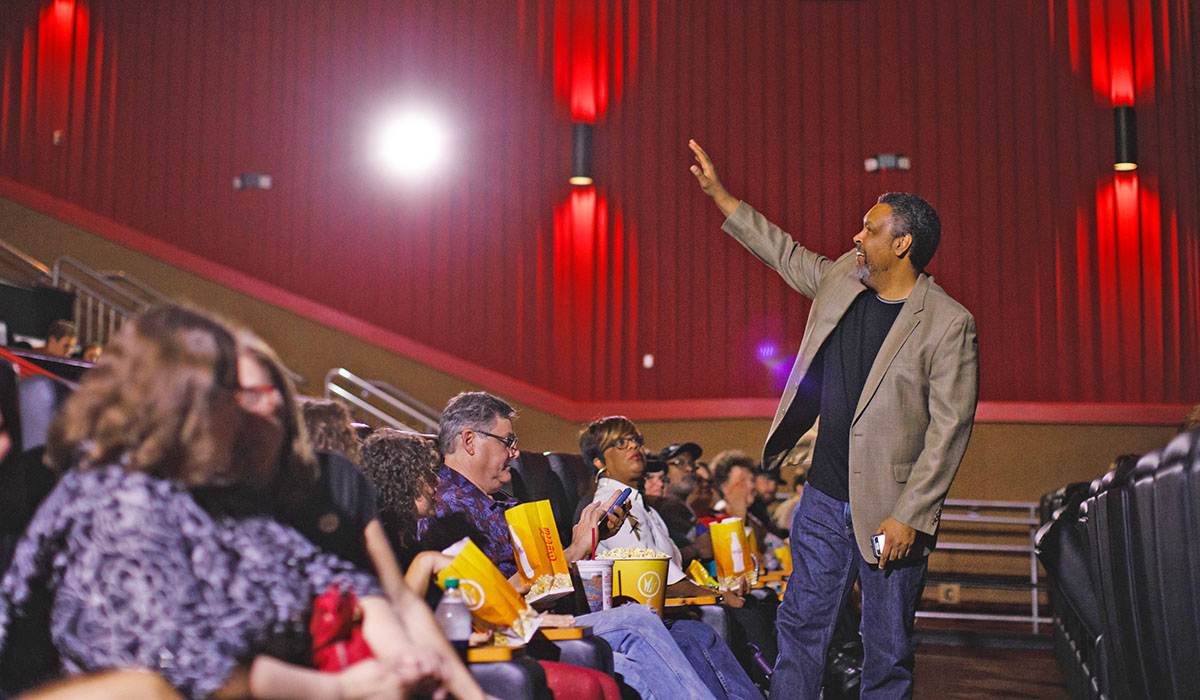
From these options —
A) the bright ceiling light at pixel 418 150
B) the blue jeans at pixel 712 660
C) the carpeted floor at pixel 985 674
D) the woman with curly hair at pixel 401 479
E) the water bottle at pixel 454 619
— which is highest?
the bright ceiling light at pixel 418 150

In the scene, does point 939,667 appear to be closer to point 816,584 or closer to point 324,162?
point 816,584

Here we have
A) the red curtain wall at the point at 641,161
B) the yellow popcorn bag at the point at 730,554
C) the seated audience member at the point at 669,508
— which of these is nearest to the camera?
the yellow popcorn bag at the point at 730,554

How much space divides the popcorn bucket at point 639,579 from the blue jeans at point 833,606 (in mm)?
332

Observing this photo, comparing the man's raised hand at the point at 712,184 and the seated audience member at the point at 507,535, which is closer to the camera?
the seated audience member at the point at 507,535

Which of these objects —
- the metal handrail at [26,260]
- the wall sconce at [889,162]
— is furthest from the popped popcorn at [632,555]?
the metal handrail at [26,260]

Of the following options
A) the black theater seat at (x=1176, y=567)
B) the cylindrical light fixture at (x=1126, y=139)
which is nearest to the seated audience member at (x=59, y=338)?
the black theater seat at (x=1176, y=567)

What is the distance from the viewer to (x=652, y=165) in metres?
7.96

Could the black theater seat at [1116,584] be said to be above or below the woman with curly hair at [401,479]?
below

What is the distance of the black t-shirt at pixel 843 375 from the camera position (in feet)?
A: 8.68

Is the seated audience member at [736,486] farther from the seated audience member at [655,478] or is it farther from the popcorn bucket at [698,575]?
the popcorn bucket at [698,575]

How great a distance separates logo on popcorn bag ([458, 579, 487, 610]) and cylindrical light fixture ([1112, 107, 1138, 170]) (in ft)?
21.6

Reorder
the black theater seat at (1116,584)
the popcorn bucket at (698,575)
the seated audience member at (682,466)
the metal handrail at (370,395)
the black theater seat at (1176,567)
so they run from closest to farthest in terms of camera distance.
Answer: the black theater seat at (1176,567) < the black theater seat at (1116,584) < the popcorn bucket at (698,575) < the seated audience member at (682,466) < the metal handrail at (370,395)

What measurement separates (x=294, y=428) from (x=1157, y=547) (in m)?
1.35

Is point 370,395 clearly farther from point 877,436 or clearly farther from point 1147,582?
point 1147,582
